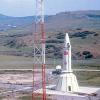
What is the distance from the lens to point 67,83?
6606 centimetres

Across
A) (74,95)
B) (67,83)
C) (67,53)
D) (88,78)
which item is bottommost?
(74,95)

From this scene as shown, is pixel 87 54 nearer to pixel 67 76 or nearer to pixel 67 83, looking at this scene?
pixel 67 83

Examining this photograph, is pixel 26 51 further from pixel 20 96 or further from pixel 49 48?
pixel 20 96

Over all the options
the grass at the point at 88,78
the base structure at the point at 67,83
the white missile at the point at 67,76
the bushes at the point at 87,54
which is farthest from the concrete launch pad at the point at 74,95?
the bushes at the point at 87,54

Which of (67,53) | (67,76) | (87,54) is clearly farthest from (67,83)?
(87,54)

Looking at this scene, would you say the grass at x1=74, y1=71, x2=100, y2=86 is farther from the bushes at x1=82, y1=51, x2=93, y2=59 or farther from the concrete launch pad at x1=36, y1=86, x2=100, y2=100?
the bushes at x1=82, y1=51, x2=93, y2=59

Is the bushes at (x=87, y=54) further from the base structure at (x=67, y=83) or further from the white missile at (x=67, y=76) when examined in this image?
the white missile at (x=67, y=76)

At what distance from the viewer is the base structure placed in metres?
65.6

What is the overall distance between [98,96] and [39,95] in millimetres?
15396

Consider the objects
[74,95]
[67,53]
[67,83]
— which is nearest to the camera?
[74,95]

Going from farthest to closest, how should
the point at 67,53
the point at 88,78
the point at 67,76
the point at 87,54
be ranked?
the point at 87,54
the point at 88,78
the point at 67,76
the point at 67,53

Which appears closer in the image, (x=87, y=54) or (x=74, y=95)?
(x=74, y=95)

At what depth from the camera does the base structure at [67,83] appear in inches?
2584

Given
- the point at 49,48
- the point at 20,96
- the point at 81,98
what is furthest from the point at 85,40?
the point at 81,98
